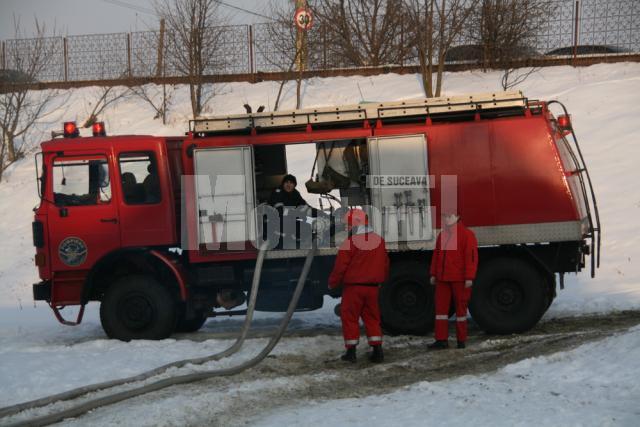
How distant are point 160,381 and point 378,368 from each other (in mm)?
2174

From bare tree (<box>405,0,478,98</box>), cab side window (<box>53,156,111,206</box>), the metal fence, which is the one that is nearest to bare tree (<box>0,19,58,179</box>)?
the metal fence

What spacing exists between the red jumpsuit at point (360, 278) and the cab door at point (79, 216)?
126 inches

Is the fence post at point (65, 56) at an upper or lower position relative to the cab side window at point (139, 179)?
upper

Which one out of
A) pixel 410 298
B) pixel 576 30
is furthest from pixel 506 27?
pixel 410 298

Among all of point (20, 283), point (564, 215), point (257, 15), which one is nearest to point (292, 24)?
point (257, 15)

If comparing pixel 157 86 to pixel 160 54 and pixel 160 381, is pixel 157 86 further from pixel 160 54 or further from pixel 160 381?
pixel 160 381

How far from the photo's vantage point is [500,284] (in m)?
9.88

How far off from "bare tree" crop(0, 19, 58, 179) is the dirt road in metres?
17.8

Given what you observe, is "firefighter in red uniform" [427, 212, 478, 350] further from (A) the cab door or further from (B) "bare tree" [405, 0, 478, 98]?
(B) "bare tree" [405, 0, 478, 98]

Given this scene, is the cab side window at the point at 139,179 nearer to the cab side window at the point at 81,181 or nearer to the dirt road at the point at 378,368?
the cab side window at the point at 81,181

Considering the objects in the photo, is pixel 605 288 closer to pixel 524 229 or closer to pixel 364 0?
pixel 524 229

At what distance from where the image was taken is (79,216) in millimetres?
10266

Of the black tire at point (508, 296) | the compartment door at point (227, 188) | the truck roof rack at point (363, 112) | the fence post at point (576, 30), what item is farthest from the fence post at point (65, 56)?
the black tire at point (508, 296)

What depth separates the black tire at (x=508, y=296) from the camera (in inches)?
384
